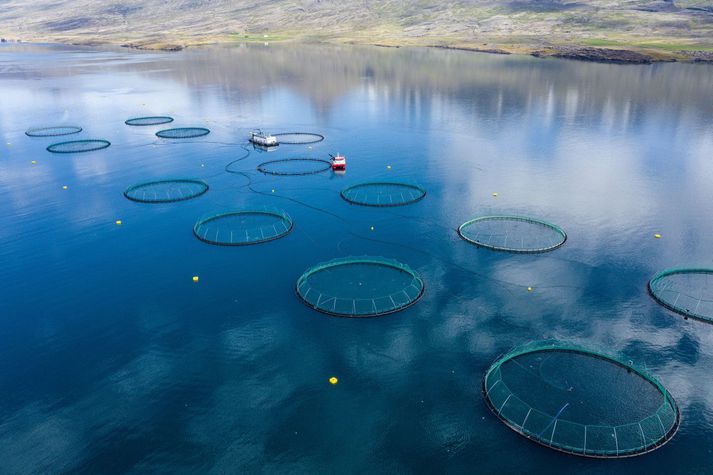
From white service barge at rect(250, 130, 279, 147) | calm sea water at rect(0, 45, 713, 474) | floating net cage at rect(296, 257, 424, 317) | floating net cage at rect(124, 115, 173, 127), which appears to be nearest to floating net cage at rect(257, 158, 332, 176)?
calm sea water at rect(0, 45, 713, 474)

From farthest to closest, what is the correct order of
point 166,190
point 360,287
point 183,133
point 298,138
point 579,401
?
point 183,133, point 298,138, point 166,190, point 360,287, point 579,401

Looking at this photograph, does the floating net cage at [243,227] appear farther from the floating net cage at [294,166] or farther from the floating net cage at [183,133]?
the floating net cage at [183,133]

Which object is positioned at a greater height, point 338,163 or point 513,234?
point 338,163

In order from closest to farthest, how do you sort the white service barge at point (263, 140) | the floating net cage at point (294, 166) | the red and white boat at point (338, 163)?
the red and white boat at point (338, 163) < the floating net cage at point (294, 166) < the white service barge at point (263, 140)

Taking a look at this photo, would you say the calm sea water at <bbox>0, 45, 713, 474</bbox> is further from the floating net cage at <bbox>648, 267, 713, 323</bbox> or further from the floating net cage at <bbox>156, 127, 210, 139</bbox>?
the floating net cage at <bbox>156, 127, 210, 139</bbox>

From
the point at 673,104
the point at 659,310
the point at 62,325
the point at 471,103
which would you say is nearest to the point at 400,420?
the point at 659,310

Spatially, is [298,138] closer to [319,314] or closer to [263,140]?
[263,140]

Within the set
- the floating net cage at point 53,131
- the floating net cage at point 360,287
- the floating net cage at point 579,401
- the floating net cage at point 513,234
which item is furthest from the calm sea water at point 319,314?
the floating net cage at point 53,131

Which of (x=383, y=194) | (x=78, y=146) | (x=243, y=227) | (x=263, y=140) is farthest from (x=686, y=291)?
(x=78, y=146)
